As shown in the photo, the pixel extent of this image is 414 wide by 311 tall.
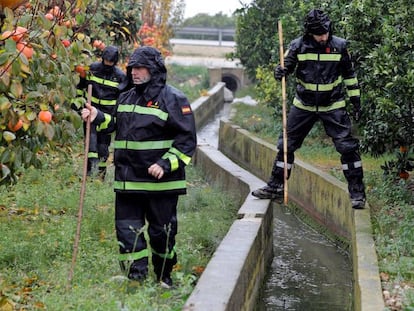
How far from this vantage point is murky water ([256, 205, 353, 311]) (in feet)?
26.1

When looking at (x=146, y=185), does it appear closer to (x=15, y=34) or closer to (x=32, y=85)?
(x=32, y=85)

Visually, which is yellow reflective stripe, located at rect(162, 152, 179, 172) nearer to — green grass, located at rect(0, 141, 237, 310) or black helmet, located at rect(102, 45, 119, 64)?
green grass, located at rect(0, 141, 237, 310)

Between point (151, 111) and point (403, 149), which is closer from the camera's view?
point (151, 111)

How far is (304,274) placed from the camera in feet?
29.0

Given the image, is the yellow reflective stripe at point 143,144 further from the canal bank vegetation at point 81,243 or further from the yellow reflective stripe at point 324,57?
the yellow reflective stripe at point 324,57

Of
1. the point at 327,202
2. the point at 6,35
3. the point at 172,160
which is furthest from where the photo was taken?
the point at 327,202

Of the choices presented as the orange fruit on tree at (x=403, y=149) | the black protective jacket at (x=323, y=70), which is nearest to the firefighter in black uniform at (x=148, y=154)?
the black protective jacket at (x=323, y=70)

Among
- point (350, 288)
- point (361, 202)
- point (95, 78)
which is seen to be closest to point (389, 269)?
point (350, 288)

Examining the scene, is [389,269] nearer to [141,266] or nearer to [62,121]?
[141,266]

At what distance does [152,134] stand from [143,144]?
106 millimetres

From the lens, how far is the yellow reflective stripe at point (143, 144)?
6.79 metres

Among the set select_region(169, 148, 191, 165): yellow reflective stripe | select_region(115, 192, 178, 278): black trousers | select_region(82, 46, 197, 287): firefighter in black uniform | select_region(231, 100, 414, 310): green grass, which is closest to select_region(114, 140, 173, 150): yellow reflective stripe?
select_region(82, 46, 197, 287): firefighter in black uniform

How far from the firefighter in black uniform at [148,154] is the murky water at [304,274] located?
4.76 ft

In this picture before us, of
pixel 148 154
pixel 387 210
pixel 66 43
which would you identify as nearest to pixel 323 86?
pixel 387 210
